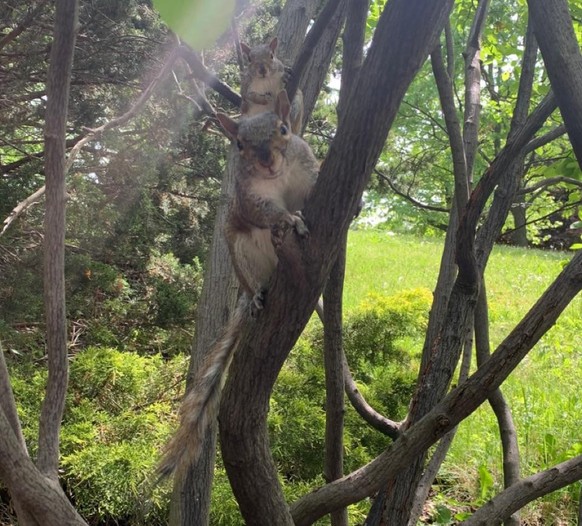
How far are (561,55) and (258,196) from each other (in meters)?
1.08

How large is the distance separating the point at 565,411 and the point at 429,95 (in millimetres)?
4337

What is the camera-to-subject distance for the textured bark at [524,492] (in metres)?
1.35

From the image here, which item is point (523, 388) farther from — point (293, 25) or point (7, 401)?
point (7, 401)

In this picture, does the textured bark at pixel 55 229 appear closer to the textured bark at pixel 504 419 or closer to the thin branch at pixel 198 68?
the thin branch at pixel 198 68

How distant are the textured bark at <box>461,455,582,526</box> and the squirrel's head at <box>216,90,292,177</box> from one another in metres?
1.09

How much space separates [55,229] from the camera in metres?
1.55

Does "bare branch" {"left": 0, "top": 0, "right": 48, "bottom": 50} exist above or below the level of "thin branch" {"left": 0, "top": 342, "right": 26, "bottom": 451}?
above

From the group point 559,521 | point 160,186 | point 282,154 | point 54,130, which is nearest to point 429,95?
point 160,186

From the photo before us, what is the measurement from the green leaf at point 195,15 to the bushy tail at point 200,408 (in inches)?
36.5

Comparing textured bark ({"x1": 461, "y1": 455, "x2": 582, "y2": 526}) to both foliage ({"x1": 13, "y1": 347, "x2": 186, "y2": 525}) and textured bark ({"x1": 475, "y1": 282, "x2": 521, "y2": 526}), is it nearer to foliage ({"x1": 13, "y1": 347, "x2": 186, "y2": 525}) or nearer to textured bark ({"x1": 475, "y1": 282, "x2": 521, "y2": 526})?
textured bark ({"x1": 475, "y1": 282, "x2": 521, "y2": 526})

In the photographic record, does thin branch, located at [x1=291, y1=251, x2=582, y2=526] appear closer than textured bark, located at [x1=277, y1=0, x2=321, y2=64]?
Yes

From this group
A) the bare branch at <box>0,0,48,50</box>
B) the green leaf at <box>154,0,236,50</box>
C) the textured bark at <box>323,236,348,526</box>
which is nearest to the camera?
the green leaf at <box>154,0,236,50</box>

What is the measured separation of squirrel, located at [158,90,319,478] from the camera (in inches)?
67.7

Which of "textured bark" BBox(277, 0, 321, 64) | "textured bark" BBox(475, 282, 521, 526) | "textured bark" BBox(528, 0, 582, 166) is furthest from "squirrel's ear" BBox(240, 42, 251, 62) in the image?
"textured bark" BBox(528, 0, 582, 166)
